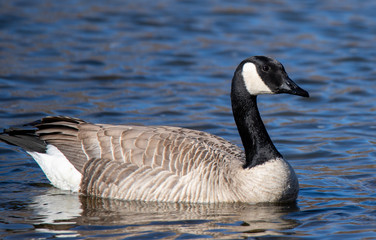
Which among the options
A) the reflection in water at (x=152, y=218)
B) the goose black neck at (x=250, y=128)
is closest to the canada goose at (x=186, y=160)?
the goose black neck at (x=250, y=128)

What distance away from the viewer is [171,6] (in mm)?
19438

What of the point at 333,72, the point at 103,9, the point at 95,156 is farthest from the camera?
the point at 103,9

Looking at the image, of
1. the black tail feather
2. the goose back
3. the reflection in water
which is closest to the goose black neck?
the goose back

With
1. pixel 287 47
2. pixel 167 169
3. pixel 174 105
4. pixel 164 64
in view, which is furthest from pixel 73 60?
pixel 167 169

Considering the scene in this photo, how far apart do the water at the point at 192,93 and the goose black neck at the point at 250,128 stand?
0.59 metres

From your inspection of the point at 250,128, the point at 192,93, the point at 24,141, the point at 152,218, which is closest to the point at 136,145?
the point at 152,218

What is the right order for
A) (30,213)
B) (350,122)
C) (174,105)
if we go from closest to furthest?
(30,213)
(350,122)
(174,105)

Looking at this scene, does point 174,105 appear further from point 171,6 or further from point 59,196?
point 171,6

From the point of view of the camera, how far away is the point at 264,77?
8.12 metres

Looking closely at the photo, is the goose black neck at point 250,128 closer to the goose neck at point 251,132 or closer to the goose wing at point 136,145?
the goose neck at point 251,132

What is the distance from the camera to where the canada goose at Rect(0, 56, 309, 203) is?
8.07 metres

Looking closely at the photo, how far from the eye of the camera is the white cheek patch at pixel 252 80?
8141 mm

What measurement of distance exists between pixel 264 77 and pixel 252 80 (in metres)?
0.15

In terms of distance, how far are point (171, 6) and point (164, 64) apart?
4835mm
